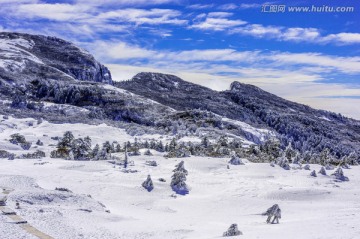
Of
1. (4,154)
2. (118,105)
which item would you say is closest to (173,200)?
(4,154)

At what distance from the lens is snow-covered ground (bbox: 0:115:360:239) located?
21172 millimetres

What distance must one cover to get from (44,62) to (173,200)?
142 m

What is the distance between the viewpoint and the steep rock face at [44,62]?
13350 cm

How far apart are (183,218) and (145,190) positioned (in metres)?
8.29

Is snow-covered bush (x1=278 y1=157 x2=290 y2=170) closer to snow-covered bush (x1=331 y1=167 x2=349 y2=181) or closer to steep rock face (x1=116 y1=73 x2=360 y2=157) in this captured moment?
snow-covered bush (x1=331 y1=167 x2=349 y2=181)

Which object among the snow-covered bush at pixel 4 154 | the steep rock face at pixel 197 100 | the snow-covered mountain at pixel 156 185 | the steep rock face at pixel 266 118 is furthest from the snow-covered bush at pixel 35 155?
the steep rock face at pixel 197 100

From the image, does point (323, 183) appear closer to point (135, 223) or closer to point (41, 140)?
point (135, 223)

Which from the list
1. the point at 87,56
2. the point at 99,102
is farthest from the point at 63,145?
the point at 87,56

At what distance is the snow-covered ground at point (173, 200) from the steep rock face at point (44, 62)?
89143mm

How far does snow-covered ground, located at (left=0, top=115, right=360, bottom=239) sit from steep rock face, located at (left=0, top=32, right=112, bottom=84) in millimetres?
89143

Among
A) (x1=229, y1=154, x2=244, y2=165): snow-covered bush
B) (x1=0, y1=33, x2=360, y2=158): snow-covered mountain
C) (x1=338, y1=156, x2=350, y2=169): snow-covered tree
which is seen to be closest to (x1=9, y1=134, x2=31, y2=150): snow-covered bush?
(x1=0, y1=33, x2=360, y2=158): snow-covered mountain

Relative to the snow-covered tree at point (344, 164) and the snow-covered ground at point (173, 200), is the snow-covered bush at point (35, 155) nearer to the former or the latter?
the snow-covered ground at point (173, 200)

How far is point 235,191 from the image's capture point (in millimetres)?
35812

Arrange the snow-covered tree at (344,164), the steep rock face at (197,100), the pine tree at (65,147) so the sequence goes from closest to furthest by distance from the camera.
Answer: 1. the pine tree at (65,147)
2. the snow-covered tree at (344,164)
3. the steep rock face at (197,100)
